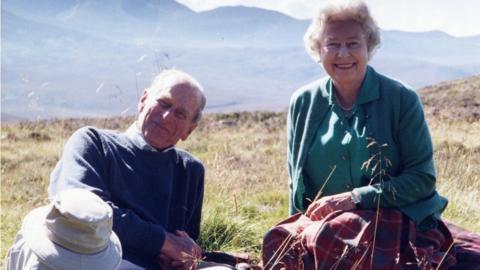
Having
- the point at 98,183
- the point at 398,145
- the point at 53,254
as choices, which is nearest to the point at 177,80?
the point at 98,183

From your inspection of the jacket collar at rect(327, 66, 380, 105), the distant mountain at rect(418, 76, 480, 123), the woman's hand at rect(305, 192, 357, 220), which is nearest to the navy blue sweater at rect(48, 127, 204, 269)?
the woman's hand at rect(305, 192, 357, 220)

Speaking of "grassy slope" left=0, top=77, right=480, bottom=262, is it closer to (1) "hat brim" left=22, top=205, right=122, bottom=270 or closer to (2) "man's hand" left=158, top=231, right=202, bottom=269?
(2) "man's hand" left=158, top=231, right=202, bottom=269

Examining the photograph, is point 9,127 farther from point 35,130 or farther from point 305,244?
point 305,244

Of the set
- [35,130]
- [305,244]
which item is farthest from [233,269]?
[35,130]

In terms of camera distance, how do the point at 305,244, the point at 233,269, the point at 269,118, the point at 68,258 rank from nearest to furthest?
the point at 68,258, the point at 233,269, the point at 305,244, the point at 269,118

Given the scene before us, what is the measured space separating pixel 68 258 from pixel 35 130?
54.4 ft

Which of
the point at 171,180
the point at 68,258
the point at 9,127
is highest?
the point at 68,258

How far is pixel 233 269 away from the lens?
3408mm

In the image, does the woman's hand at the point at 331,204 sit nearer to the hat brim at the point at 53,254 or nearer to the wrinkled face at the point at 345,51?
the wrinkled face at the point at 345,51

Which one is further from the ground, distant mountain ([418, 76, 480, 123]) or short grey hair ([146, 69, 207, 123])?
short grey hair ([146, 69, 207, 123])

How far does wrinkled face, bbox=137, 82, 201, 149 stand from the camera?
12.0 feet

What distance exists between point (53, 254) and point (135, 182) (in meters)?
1.34

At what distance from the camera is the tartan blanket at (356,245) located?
11.6ft

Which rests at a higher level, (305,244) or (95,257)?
(95,257)
